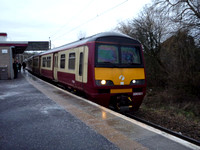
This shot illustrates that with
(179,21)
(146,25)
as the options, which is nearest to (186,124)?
(179,21)

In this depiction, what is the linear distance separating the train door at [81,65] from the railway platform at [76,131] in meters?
1.69

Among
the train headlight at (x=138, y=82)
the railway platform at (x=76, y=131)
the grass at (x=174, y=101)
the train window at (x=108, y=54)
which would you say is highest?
the train window at (x=108, y=54)

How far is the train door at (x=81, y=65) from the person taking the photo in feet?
23.6

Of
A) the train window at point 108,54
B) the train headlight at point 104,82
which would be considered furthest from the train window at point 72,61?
the train headlight at point 104,82

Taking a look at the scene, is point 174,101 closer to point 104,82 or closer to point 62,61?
point 62,61

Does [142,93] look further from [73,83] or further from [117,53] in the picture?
[73,83]

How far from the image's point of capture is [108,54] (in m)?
7.06

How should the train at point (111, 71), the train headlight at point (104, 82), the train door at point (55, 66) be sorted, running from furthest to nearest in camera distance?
the train door at point (55, 66), the train at point (111, 71), the train headlight at point (104, 82)

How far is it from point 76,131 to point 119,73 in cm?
335

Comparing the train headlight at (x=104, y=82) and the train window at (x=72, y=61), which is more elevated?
the train window at (x=72, y=61)

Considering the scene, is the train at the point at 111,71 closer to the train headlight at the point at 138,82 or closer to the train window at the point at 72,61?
the train headlight at the point at 138,82

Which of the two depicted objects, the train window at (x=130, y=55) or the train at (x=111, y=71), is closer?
the train at (x=111, y=71)

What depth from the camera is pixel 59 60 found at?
11.1 meters

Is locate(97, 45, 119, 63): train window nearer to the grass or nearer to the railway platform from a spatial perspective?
the railway platform
